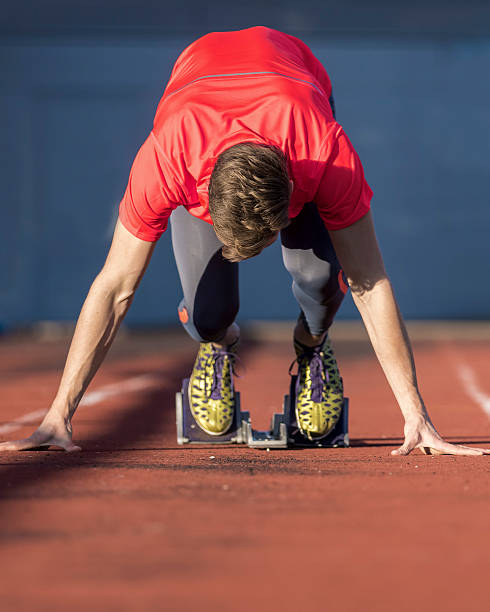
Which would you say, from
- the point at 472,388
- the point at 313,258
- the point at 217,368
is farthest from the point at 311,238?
the point at 472,388

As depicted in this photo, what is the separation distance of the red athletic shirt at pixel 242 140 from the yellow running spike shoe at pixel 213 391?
0.74 meters

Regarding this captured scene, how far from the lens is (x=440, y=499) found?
1.78 metres

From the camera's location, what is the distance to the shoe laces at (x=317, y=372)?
9.55 feet

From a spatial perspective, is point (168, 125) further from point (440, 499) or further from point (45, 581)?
point (45, 581)

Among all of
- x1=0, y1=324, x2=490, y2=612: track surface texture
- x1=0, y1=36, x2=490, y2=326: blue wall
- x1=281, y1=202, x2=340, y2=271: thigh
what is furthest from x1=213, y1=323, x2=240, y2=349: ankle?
x1=0, y1=36, x2=490, y2=326: blue wall

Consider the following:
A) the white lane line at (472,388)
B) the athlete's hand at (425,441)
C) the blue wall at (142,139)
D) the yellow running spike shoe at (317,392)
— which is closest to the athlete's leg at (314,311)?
the yellow running spike shoe at (317,392)

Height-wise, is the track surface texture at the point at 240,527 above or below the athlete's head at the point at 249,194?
below

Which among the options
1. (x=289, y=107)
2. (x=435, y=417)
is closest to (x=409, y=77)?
(x=435, y=417)

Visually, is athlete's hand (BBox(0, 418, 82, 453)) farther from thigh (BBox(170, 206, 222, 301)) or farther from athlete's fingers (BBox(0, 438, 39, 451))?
thigh (BBox(170, 206, 222, 301))

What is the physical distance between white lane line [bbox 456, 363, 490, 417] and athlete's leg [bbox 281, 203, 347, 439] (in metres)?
1.24

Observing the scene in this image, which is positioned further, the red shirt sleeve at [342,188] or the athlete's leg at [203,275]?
the athlete's leg at [203,275]

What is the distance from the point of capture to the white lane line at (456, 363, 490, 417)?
4270 mm

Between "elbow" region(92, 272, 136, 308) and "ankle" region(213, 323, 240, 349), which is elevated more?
"elbow" region(92, 272, 136, 308)

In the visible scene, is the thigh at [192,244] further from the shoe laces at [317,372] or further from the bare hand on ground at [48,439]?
the bare hand on ground at [48,439]
